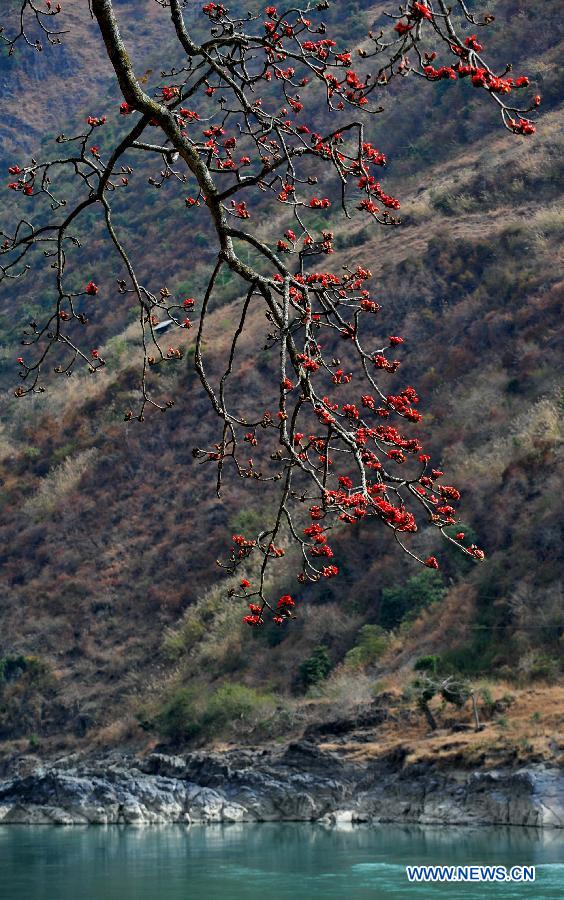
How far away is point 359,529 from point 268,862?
2110 centimetres

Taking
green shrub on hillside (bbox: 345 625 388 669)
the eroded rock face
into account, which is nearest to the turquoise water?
the eroded rock face

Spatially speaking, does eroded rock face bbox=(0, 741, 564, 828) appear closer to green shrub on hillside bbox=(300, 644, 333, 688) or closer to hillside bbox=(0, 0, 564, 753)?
hillside bbox=(0, 0, 564, 753)

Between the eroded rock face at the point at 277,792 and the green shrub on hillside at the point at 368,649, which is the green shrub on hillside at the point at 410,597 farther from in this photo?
the eroded rock face at the point at 277,792

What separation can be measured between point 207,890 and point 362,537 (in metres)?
23.7

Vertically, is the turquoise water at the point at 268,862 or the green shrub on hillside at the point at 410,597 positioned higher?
the green shrub on hillside at the point at 410,597

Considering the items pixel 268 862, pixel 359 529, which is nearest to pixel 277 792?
pixel 268 862

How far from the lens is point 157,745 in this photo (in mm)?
42594

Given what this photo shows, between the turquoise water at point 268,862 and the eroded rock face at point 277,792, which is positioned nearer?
the turquoise water at point 268,862

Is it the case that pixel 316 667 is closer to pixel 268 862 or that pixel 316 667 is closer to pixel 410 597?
pixel 410 597

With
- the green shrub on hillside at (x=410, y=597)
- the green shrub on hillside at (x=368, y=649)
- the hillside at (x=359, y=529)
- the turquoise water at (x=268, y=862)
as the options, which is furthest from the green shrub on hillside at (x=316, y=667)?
the turquoise water at (x=268, y=862)

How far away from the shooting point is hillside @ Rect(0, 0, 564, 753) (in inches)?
1571

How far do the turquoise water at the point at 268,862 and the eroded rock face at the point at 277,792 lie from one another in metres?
1.01

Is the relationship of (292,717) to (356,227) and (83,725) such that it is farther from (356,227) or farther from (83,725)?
(356,227)

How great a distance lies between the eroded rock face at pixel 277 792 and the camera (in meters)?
30.6
